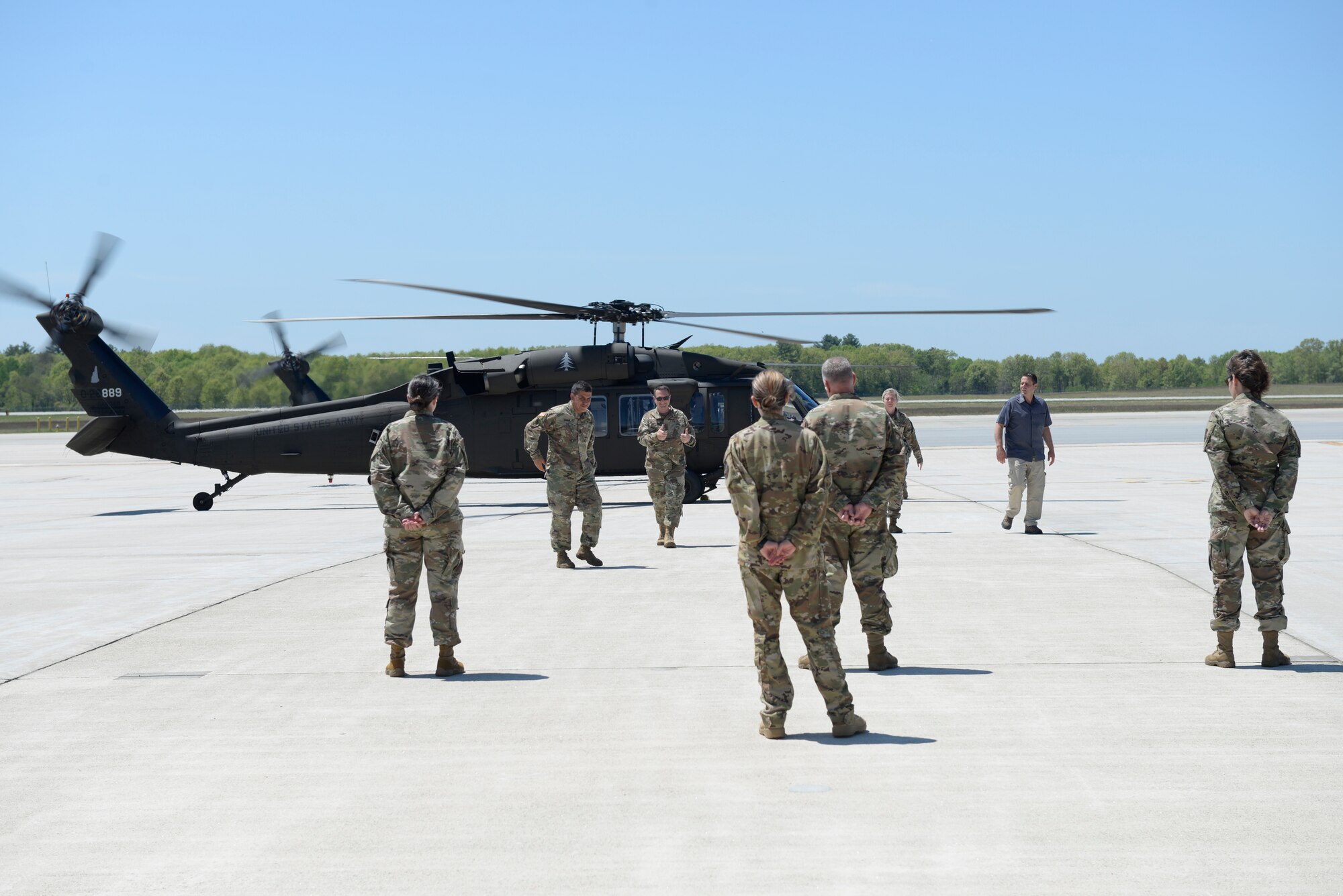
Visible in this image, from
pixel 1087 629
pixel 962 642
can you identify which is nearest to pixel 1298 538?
pixel 1087 629

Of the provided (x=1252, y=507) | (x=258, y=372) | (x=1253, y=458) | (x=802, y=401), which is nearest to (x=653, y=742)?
(x=1252, y=507)

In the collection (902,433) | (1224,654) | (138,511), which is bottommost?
(138,511)

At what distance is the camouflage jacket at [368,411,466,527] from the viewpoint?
7316 mm

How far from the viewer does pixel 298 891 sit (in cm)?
401

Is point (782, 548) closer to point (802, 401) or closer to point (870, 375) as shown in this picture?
point (802, 401)

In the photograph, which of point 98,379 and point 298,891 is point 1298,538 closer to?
point 298,891

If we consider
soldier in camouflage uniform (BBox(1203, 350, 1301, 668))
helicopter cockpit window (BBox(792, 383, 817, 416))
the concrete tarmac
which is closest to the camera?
the concrete tarmac

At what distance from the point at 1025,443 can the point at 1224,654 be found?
7.50 meters

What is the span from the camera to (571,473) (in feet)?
39.9

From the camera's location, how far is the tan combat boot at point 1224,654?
7113 mm

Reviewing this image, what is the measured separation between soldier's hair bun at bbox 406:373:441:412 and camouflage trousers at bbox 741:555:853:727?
2627 mm

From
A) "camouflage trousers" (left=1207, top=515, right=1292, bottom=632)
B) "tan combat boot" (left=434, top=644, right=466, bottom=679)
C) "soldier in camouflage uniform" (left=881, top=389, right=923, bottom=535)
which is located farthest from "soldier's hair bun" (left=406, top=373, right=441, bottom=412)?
"soldier in camouflage uniform" (left=881, top=389, right=923, bottom=535)

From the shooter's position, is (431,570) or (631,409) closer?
(431,570)

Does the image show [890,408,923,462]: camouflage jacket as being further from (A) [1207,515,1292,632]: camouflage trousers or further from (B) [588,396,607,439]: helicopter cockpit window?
(B) [588,396,607,439]: helicopter cockpit window
